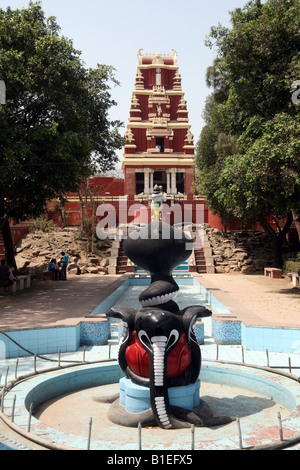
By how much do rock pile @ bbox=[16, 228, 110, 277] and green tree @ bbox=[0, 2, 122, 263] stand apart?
22.6 feet

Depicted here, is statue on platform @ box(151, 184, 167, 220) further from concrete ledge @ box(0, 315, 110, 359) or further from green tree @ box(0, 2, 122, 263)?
green tree @ box(0, 2, 122, 263)

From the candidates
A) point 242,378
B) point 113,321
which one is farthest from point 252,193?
point 242,378

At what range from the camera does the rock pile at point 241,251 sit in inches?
942

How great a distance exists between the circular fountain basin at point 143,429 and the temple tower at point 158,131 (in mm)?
27543

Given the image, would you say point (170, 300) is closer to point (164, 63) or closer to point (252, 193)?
point (252, 193)

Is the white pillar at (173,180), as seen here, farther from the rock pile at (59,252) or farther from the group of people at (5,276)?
the group of people at (5,276)

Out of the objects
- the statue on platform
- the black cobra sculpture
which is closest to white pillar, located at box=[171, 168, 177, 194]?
the statue on platform

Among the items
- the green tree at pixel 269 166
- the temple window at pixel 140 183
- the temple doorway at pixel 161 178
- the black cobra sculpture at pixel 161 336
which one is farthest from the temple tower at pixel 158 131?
the black cobra sculpture at pixel 161 336

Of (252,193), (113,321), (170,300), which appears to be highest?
(252,193)

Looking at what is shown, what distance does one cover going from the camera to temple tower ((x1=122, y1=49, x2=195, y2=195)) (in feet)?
114

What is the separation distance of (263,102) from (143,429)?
13.2 metres
